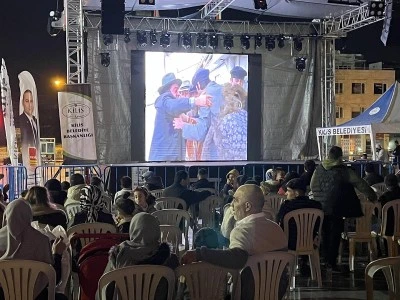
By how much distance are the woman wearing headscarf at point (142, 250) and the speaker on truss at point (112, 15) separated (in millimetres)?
7989

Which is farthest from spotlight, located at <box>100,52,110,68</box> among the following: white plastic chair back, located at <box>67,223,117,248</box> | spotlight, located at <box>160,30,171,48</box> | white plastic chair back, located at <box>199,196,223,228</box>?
white plastic chair back, located at <box>67,223,117,248</box>

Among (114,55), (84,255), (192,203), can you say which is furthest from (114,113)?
(84,255)

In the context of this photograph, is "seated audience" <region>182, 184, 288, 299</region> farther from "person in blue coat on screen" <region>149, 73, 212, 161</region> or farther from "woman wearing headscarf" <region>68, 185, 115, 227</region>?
"person in blue coat on screen" <region>149, 73, 212, 161</region>

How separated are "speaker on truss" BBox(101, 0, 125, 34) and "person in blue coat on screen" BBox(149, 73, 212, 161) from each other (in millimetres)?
4452

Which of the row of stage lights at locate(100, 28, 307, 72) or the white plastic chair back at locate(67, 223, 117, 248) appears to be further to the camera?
the row of stage lights at locate(100, 28, 307, 72)

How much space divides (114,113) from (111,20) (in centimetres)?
480

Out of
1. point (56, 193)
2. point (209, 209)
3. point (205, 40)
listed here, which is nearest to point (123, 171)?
point (205, 40)

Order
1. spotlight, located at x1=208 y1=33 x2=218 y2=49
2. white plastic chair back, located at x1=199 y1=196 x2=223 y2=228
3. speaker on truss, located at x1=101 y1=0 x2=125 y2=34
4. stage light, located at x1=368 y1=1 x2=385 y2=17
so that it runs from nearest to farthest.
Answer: white plastic chair back, located at x1=199 y1=196 x2=223 y2=228 → speaker on truss, located at x1=101 y1=0 x2=125 y2=34 → stage light, located at x1=368 y1=1 x2=385 y2=17 → spotlight, located at x1=208 y1=33 x2=218 y2=49

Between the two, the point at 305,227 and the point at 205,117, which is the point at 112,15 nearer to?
the point at 205,117

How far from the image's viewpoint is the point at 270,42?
52.2ft

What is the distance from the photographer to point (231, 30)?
15891mm

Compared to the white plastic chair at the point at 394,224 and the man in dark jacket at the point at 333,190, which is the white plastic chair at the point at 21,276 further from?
the white plastic chair at the point at 394,224

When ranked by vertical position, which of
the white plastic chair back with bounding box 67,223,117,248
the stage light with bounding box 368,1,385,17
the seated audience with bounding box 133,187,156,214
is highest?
the stage light with bounding box 368,1,385,17

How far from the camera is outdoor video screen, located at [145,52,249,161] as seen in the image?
15.5 m
